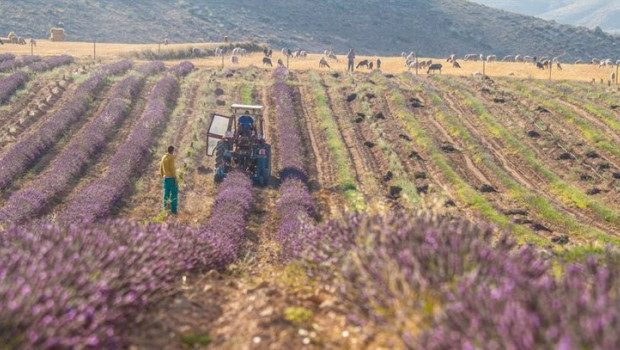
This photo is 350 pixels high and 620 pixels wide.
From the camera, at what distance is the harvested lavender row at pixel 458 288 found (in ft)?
14.4

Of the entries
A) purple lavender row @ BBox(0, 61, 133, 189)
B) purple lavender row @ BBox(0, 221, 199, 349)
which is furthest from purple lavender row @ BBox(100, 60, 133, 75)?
purple lavender row @ BBox(0, 221, 199, 349)

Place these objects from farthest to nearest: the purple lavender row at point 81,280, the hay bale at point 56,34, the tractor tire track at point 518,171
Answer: the hay bale at point 56,34, the tractor tire track at point 518,171, the purple lavender row at point 81,280

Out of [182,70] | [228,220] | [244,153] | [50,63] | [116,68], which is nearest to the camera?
[228,220]

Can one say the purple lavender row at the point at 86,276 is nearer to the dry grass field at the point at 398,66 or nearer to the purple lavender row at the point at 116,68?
the purple lavender row at the point at 116,68

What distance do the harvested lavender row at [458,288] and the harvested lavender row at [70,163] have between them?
31.1 ft

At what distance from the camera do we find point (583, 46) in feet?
342

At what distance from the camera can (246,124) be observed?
753 inches

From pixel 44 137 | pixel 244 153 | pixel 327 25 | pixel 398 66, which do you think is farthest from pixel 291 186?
pixel 327 25

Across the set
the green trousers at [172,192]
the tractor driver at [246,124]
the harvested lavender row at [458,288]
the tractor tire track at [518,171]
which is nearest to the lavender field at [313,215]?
the harvested lavender row at [458,288]

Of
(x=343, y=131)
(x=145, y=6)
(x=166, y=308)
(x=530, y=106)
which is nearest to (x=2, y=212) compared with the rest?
(x=166, y=308)

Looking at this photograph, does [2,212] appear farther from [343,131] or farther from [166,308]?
[343,131]

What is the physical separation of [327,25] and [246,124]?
91.3 meters

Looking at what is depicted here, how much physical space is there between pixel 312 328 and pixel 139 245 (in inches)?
95.8

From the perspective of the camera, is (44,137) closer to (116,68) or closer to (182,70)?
(116,68)
